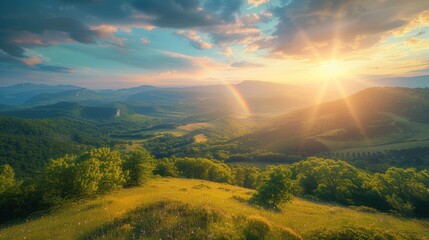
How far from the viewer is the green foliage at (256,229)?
1463cm

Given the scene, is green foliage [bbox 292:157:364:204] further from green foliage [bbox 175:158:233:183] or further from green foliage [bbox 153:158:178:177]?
green foliage [bbox 153:158:178:177]

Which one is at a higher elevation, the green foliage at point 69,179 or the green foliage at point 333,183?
the green foliage at point 69,179

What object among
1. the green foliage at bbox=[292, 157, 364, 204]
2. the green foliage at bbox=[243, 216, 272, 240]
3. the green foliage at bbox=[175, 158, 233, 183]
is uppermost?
the green foliage at bbox=[243, 216, 272, 240]

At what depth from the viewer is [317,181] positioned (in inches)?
2574

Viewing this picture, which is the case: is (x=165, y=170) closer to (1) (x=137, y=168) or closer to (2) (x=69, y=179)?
(1) (x=137, y=168)

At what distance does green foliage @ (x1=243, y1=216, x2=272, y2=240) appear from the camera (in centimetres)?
1463

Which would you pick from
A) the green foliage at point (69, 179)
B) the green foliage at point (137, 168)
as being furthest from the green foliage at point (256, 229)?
the green foliage at point (137, 168)

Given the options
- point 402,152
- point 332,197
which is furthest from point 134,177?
point 402,152

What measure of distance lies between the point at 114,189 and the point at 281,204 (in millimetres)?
28280

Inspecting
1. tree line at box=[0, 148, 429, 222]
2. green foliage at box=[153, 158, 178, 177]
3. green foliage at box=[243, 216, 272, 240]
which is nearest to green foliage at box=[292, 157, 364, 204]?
tree line at box=[0, 148, 429, 222]

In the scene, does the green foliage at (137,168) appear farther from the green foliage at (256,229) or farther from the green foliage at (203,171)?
the green foliage at (203,171)

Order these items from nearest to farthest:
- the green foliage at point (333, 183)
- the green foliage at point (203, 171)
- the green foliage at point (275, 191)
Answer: the green foliage at point (275, 191)
the green foliage at point (333, 183)
the green foliage at point (203, 171)

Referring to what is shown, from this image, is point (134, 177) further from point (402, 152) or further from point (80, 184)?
point (402, 152)

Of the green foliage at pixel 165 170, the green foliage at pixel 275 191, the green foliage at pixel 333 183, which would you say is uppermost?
the green foliage at pixel 275 191
